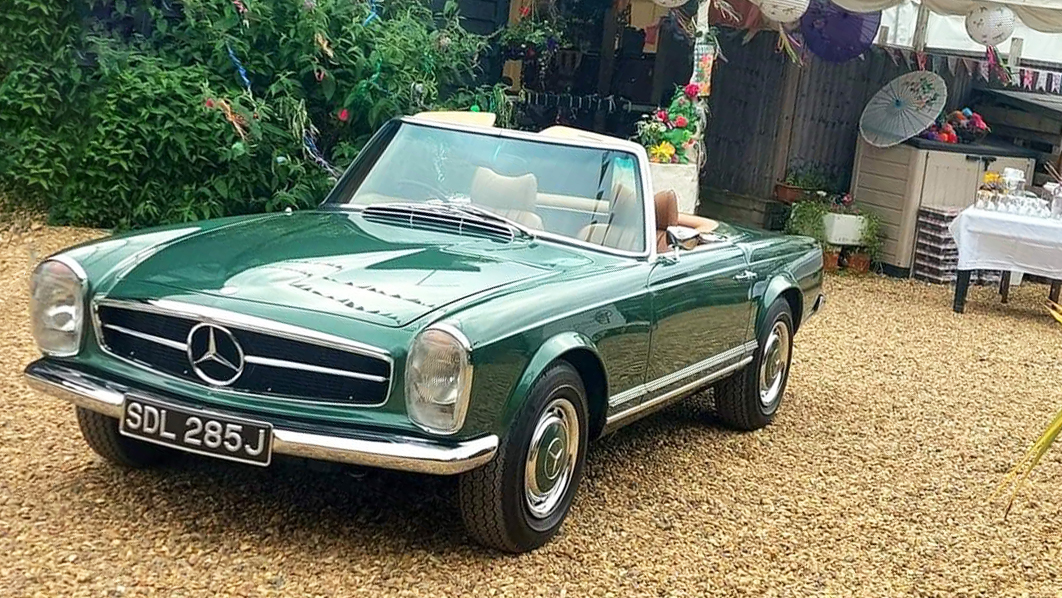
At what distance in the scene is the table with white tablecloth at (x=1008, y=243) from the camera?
31.2 ft

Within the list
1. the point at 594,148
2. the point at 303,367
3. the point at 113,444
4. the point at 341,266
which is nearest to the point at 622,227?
the point at 594,148

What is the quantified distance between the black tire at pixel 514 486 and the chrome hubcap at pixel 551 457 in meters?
0.02

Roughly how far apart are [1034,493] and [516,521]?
9.12 feet

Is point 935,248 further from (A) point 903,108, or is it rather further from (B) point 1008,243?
(B) point 1008,243

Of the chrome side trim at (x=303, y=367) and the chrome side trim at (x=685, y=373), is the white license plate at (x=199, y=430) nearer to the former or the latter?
the chrome side trim at (x=303, y=367)

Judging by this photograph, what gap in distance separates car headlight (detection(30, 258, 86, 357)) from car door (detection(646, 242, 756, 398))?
6.74 feet

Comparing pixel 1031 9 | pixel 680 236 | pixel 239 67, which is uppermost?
pixel 1031 9

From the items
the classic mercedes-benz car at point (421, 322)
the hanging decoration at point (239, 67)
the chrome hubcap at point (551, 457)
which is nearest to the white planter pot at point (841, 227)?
the hanging decoration at point (239, 67)

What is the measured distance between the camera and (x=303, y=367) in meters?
3.47

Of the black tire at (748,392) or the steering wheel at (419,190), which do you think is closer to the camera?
the steering wheel at (419,190)

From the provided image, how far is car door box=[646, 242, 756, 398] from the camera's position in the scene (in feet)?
14.9

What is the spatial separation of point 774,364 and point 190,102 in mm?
4812

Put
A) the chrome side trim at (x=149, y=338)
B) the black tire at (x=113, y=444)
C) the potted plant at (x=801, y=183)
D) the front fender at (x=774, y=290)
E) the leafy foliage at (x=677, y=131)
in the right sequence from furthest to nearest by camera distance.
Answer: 1. the potted plant at (x=801, y=183)
2. the leafy foliage at (x=677, y=131)
3. the front fender at (x=774, y=290)
4. the black tire at (x=113, y=444)
5. the chrome side trim at (x=149, y=338)

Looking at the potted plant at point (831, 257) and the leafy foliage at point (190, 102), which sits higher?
the leafy foliage at point (190, 102)
